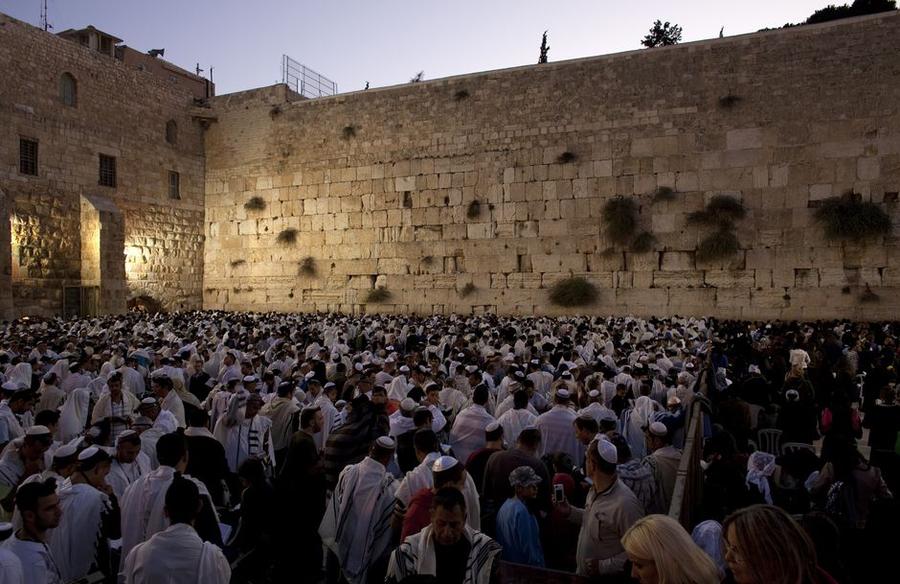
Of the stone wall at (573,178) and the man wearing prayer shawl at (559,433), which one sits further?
the stone wall at (573,178)

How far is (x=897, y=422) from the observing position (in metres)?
4.99

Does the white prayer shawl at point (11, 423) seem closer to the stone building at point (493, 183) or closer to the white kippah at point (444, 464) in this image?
the white kippah at point (444, 464)

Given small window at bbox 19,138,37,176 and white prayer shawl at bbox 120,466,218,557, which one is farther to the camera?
small window at bbox 19,138,37,176

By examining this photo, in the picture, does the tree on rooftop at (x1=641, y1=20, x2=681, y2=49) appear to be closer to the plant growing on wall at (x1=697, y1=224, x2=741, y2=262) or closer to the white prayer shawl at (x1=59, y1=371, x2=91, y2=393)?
the plant growing on wall at (x1=697, y1=224, x2=741, y2=262)

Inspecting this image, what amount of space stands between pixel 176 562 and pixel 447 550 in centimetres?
105

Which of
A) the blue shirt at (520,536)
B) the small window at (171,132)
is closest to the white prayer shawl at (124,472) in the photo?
the blue shirt at (520,536)

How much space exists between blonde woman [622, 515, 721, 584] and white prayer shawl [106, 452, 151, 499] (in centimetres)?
293

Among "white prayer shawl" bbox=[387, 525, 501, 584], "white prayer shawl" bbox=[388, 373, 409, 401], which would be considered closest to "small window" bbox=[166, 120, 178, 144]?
"white prayer shawl" bbox=[388, 373, 409, 401]

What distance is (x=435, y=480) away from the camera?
2.88 meters

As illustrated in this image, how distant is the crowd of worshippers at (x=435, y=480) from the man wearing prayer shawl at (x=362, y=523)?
0.01 metres

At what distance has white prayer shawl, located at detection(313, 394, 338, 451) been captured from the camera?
5.36 m

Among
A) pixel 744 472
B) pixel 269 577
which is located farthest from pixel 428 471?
pixel 744 472

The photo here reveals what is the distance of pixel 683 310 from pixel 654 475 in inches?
493

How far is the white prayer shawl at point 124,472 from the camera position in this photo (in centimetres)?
357
